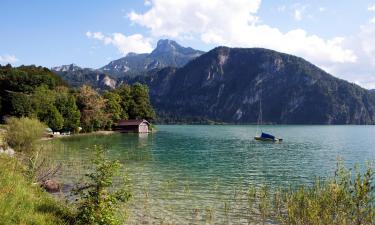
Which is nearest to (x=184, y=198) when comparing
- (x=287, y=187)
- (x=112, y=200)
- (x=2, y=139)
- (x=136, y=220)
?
(x=136, y=220)

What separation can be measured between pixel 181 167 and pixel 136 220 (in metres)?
22.9

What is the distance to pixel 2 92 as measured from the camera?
103938mm

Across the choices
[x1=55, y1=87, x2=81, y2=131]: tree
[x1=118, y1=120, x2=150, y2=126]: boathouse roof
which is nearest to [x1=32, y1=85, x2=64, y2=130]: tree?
[x1=55, y1=87, x2=81, y2=131]: tree

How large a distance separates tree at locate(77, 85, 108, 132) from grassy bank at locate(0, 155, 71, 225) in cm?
9987

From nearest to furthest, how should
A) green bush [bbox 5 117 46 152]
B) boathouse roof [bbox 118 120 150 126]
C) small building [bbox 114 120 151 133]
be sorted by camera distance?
green bush [bbox 5 117 46 152]
small building [bbox 114 120 151 133]
boathouse roof [bbox 118 120 150 126]

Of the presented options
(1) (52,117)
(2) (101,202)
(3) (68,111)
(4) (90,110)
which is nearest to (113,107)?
(4) (90,110)

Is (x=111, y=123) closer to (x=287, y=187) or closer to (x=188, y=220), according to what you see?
(x=287, y=187)

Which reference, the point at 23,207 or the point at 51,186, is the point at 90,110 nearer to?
the point at 51,186

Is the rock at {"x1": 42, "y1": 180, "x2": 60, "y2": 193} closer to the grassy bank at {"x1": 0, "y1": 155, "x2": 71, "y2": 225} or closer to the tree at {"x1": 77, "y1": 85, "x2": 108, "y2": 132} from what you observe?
the grassy bank at {"x1": 0, "y1": 155, "x2": 71, "y2": 225}

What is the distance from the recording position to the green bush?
43.8 metres

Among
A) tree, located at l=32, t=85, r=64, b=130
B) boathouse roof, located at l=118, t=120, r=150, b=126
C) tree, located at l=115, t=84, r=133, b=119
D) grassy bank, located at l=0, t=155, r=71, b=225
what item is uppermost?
tree, located at l=115, t=84, r=133, b=119

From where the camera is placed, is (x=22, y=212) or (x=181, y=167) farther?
(x=181, y=167)

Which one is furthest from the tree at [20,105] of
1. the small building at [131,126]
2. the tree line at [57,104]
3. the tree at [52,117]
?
the small building at [131,126]

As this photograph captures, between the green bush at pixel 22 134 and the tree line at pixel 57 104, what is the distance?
153 feet
